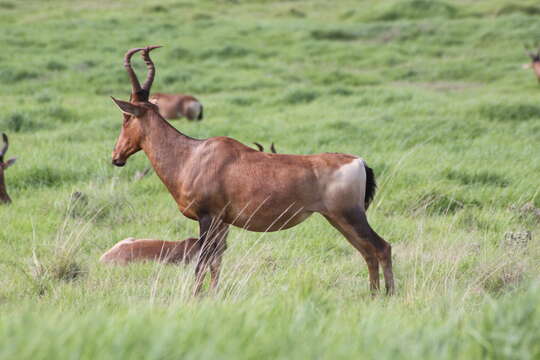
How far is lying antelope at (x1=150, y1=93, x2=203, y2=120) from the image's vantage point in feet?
44.1

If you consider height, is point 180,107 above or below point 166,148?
below

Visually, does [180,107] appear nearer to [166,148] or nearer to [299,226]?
[299,226]

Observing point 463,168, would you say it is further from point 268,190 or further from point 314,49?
point 314,49

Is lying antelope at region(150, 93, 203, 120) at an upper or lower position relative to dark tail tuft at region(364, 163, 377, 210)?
lower

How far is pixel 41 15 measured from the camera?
101 feet

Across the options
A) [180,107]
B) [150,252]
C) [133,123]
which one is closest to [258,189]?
[133,123]

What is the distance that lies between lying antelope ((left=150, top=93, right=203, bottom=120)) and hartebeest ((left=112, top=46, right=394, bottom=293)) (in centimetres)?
815

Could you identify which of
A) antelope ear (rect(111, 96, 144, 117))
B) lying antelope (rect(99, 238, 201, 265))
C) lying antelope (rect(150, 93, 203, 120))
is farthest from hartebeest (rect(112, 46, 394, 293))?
lying antelope (rect(150, 93, 203, 120))

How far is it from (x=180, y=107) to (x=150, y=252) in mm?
8216

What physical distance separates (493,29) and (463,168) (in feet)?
58.9

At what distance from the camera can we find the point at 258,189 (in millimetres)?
4918

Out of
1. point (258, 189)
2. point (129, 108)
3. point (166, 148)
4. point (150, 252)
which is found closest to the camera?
point (258, 189)

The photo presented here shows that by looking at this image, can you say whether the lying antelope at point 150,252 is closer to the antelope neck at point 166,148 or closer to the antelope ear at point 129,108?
the antelope neck at point 166,148

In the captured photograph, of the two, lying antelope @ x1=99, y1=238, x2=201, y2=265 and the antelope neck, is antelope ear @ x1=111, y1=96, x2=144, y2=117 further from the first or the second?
lying antelope @ x1=99, y1=238, x2=201, y2=265
